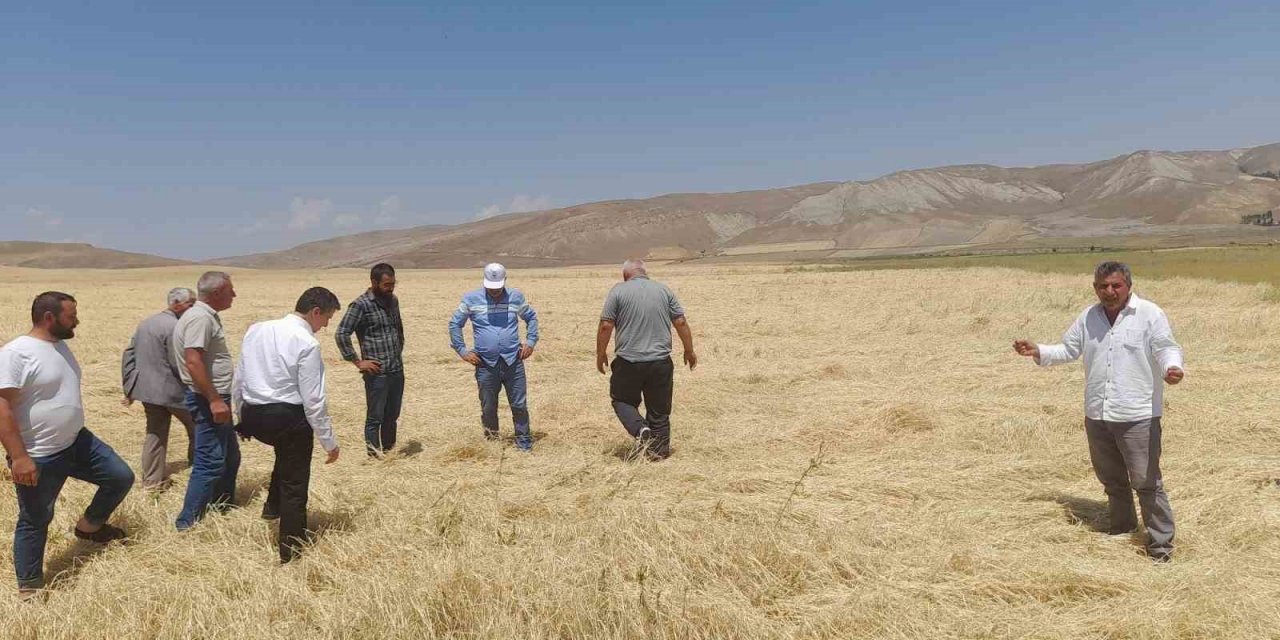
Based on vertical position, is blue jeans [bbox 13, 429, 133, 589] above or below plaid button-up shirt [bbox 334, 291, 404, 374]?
below

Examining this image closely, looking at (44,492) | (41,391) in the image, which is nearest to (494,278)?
(41,391)

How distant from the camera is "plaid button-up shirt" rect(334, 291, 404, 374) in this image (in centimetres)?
738

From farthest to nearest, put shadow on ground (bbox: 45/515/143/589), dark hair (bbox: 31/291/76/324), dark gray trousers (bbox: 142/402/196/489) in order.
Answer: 1. dark gray trousers (bbox: 142/402/196/489)
2. shadow on ground (bbox: 45/515/143/589)
3. dark hair (bbox: 31/291/76/324)

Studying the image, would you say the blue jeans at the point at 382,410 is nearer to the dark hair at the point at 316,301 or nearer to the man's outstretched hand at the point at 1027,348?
the dark hair at the point at 316,301

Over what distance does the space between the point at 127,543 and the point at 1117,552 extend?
6447 mm

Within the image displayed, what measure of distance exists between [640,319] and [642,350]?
0.29m

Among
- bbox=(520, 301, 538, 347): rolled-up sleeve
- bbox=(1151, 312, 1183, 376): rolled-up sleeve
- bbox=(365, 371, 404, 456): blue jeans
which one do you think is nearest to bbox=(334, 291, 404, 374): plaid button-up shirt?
bbox=(365, 371, 404, 456): blue jeans

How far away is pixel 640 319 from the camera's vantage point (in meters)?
6.92

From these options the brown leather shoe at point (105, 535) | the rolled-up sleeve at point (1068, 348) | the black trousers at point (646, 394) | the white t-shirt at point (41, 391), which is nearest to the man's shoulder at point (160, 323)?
the brown leather shoe at point (105, 535)

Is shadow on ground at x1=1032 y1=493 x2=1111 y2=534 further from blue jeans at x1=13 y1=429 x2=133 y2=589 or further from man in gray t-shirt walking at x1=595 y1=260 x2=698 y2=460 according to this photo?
blue jeans at x1=13 y1=429 x2=133 y2=589

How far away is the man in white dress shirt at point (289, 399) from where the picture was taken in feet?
15.0

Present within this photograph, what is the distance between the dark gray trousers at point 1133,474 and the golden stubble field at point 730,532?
205mm

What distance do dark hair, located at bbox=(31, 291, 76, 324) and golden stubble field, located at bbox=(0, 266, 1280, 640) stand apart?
153 centimetres

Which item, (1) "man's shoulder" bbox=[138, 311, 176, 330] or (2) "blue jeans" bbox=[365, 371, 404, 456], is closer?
(1) "man's shoulder" bbox=[138, 311, 176, 330]
